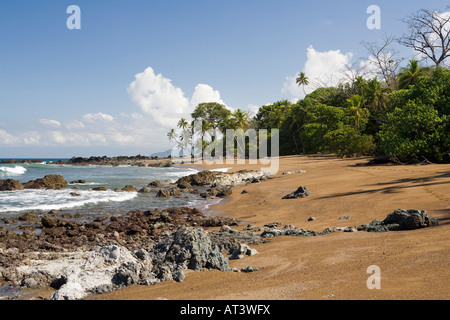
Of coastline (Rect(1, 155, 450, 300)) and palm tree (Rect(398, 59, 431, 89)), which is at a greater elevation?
palm tree (Rect(398, 59, 431, 89))

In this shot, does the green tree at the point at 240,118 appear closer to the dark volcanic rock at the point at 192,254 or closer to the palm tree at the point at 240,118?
the palm tree at the point at 240,118

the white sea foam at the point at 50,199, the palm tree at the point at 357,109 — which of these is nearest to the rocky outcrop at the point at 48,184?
the white sea foam at the point at 50,199

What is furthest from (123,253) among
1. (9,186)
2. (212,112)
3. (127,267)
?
(212,112)

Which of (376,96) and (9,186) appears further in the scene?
(376,96)

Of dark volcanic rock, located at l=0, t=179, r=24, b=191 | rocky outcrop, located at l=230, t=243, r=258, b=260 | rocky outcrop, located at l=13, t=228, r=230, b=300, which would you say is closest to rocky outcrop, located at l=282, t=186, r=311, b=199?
rocky outcrop, located at l=230, t=243, r=258, b=260

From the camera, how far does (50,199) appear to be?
842 inches

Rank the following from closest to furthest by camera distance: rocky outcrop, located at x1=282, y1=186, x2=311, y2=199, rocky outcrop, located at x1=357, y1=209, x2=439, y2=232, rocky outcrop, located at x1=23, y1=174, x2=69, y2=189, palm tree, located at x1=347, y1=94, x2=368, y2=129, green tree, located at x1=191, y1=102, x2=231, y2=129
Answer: rocky outcrop, located at x1=357, y1=209, x2=439, y2=232
rocky outcrop, located at x1=282, y1=186, x2=311, y2=199
rocky outcrop, located at x1=23, y1=174, x2=69, y2=189
palm tree, located at x1=347, y1=94, x2=368, y2=129
green tree, located at x1=191, y1=102, x2=231, y2=129

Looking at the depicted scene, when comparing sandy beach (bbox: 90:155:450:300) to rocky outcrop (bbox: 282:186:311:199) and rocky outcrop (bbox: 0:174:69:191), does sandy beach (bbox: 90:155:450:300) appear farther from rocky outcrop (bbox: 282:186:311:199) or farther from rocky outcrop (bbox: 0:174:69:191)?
rocky outcrop (bbox: 0:174:69:191)

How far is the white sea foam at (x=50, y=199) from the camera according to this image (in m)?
18.6

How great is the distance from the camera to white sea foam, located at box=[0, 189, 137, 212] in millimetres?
18641

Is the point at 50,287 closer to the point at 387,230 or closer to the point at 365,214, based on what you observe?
the point at 387,230

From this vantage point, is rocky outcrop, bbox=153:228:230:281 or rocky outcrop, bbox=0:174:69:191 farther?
rocky outcrop, bbox=0:174:69:191

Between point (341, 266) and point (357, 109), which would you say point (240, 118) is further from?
point (341, 266)
